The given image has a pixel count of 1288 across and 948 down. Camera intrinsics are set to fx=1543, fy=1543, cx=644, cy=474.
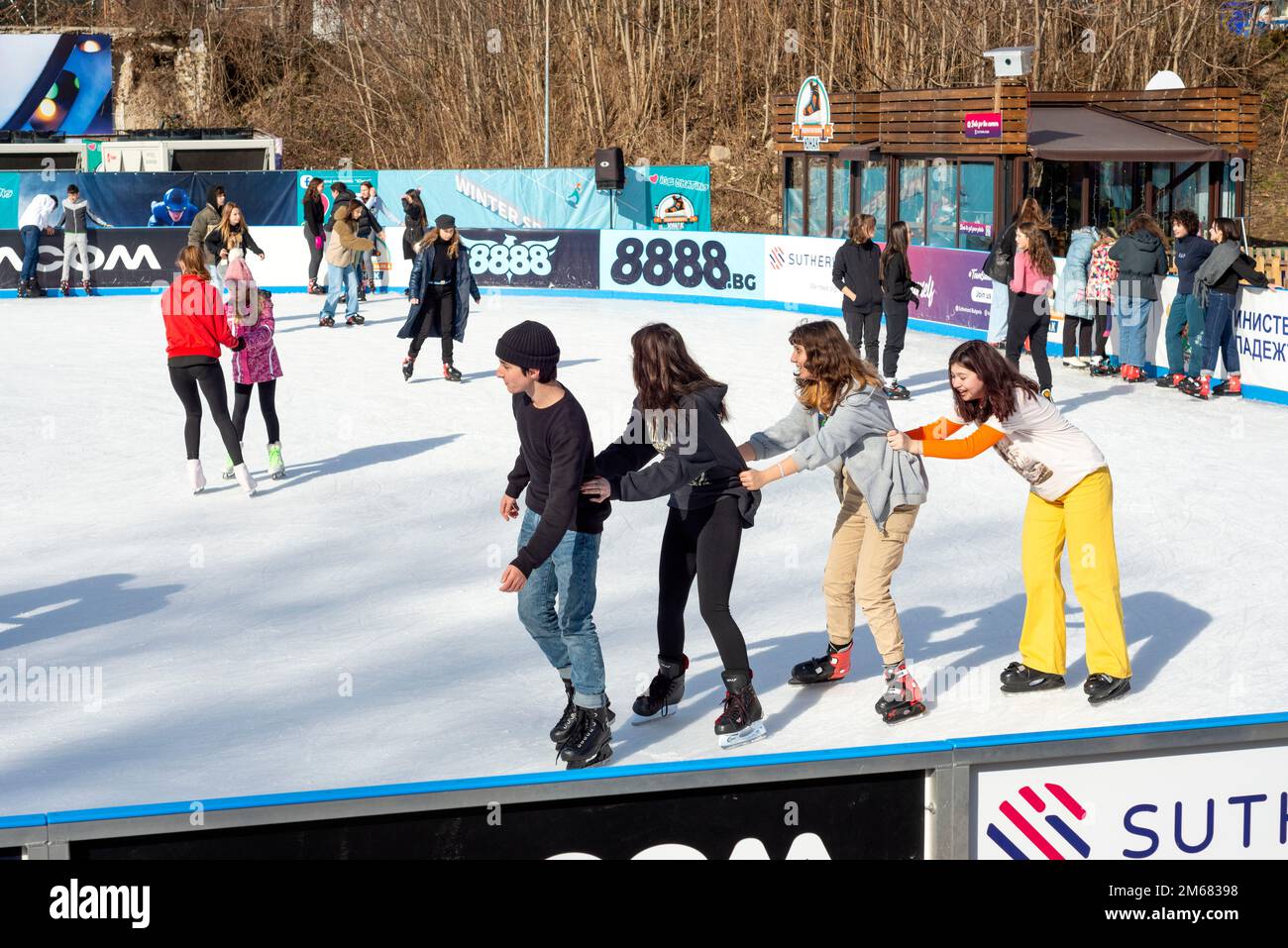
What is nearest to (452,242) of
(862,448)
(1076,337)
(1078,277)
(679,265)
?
(1078,277)

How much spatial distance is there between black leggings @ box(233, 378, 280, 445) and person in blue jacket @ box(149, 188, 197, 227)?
1933 centimetres

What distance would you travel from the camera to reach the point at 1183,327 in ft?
45.9

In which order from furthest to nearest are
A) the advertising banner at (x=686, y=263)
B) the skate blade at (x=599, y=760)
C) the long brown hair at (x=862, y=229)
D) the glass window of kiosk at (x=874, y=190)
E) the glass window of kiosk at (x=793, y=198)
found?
the glass window of kiosk at (x=793, y=198)
the glass window of kiosk at (x=874, y=190)
the advertising banner at (x=686, y=263)
the long brown hair at (x=862, y=229)
the skate blade at (x=599, y=760)

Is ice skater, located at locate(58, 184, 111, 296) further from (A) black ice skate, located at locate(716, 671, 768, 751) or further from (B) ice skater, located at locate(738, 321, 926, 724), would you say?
(A) black ice skate, located at locate(716, 671, 768, 751)

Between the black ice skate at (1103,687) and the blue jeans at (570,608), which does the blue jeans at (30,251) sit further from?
the black ice skate at (1103,687)

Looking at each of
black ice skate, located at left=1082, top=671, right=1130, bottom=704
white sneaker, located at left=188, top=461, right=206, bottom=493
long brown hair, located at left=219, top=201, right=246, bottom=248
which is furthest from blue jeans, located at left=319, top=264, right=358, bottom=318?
black ice skate, located at left=1082, top=671, right=1130, bottom=704

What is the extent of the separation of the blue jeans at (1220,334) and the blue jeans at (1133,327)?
2.45ft

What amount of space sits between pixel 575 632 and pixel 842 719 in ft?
4.16

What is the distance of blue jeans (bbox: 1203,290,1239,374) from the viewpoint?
13281 mm

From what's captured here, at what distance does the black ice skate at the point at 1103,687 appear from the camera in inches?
244

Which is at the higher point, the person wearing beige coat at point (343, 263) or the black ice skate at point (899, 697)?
the person wearing beige coat at point (343, 263)

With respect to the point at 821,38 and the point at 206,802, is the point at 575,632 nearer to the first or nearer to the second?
the point at 206,802

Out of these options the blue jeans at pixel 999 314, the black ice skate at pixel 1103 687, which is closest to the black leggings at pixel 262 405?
the black ice skate at pixel 1103 687

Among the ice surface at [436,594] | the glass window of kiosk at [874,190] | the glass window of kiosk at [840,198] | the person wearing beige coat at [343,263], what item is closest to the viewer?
the ice surface at [436,594]
